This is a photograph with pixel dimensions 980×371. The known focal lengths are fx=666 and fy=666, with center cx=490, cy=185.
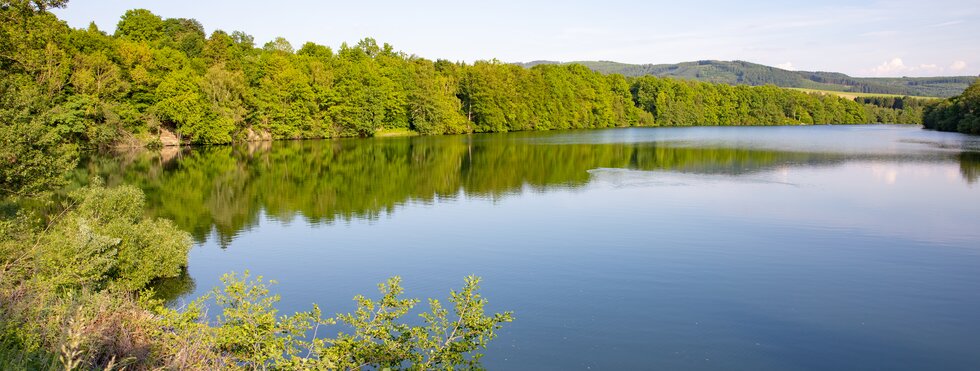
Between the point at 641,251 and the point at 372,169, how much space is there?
26661 millimetres

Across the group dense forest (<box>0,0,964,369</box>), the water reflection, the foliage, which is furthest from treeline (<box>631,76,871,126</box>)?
the foliage

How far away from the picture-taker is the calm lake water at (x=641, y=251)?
483 inches

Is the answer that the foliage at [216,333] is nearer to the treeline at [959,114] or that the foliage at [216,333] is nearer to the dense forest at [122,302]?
the dense forest at [122,302]

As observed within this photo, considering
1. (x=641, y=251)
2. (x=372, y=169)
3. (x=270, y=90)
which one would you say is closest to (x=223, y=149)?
(x=270, y=90)

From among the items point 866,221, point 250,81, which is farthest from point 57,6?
point 250,81

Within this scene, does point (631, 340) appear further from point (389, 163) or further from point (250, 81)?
point (250, 81)

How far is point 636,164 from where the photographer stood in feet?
149

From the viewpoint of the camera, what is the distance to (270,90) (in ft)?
235

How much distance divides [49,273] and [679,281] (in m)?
13.2

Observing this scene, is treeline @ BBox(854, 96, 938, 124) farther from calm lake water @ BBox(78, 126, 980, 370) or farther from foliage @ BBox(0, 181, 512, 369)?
foliage @ BBox(0, 181, 512, 369)

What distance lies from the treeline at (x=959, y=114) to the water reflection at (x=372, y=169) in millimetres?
26793

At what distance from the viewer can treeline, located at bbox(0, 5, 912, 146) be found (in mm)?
51219

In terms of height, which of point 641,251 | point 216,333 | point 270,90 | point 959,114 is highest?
point 270,90

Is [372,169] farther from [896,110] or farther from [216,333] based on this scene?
[896,110]
